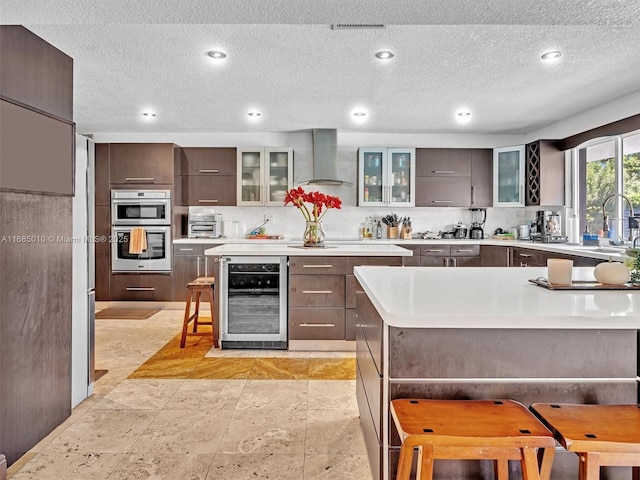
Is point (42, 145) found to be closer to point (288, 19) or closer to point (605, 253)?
point (288, 19)

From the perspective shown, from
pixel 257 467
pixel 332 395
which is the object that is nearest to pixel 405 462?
pixel 257 467

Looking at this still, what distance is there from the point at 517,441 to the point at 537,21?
1637 millimetres

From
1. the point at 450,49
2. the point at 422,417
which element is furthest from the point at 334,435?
the point at 450,49

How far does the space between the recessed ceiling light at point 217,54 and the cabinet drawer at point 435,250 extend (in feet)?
11.4

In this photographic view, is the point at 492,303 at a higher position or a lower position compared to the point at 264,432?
higher

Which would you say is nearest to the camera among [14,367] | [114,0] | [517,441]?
[517,441]

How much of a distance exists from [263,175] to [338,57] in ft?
9.30

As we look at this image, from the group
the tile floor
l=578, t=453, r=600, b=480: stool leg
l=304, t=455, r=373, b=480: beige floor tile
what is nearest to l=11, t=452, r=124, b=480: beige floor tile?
the tile floor

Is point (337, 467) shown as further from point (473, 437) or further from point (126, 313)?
point (126, 313)

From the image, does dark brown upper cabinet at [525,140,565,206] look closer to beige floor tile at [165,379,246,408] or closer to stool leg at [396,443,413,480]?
beige floor tile at [165,379,246,408]

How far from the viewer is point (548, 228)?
528cm

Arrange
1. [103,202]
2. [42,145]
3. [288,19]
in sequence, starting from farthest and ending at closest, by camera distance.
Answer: [103,202] → [42,145] → [288,19]

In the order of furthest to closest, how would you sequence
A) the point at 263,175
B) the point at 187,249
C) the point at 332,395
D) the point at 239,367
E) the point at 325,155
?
1. the point at 263,175
2. the point at 325,155
3. the point at 187,249
4. the point at 239,367
5. the point at 332,395

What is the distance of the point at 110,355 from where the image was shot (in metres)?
3.69
